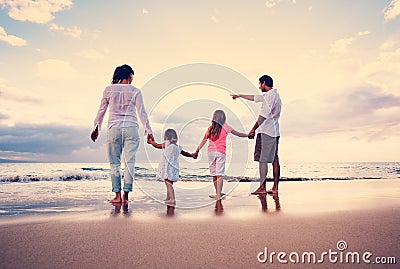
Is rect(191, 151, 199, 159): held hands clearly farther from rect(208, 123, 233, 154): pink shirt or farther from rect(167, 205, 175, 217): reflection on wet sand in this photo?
rect(167, 205, 175, 217): reflection on wet sand

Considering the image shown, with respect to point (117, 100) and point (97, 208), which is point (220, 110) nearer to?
point (117, 100)

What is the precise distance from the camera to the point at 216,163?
6.18m

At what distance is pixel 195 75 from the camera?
5.13m

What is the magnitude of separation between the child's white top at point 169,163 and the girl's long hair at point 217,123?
27.1 inches

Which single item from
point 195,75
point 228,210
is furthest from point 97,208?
point 195,75

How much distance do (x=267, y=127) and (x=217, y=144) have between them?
124 centimetres

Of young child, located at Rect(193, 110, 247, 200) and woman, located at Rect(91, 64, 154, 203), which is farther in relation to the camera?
young child, located at Rect(193, 110, 247, 200)

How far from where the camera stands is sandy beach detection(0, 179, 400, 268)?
2314mm

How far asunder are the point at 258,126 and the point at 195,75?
2.34 m

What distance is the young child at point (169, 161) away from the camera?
18.5ft

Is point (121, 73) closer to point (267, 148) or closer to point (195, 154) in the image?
point (195, 154)

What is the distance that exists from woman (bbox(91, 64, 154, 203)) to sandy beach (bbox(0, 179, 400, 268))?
1279 millimetres

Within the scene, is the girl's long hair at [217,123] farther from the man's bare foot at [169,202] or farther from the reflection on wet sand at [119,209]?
the reflection on wet sand at [119,209]

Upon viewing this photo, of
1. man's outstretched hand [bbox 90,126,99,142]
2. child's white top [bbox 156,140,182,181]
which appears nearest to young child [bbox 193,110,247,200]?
child's white top [bbox 156,140,182,181]
